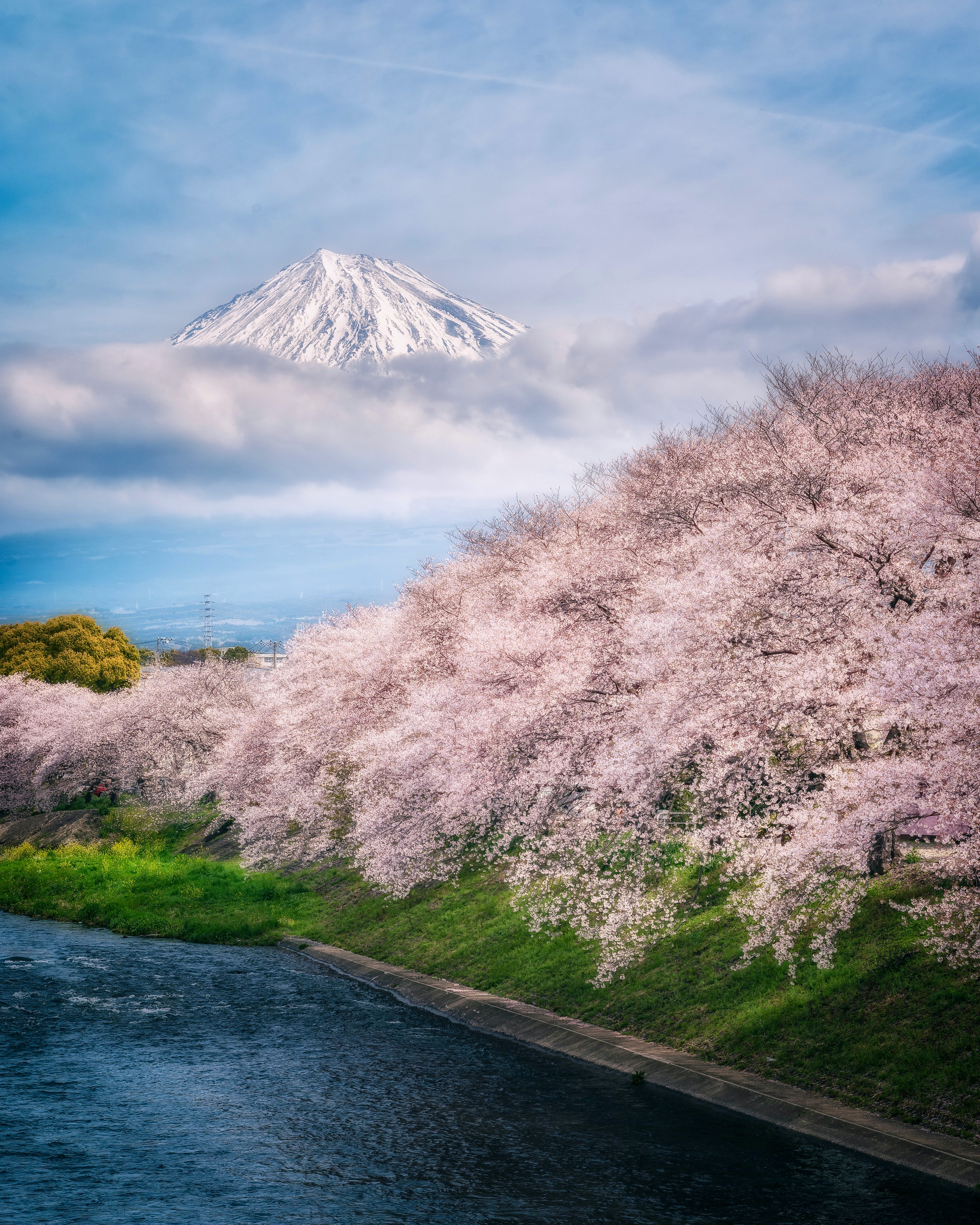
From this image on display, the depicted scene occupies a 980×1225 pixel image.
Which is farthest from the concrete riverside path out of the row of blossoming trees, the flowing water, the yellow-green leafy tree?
the yellow-green leafy tree

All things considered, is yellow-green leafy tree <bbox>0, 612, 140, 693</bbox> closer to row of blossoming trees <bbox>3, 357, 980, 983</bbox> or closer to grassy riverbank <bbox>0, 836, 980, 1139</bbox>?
grassy riverbank <bbox>0, 836, 980, 1139</bbox>

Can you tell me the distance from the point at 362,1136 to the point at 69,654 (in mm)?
72146

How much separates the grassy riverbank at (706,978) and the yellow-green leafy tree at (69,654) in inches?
1604

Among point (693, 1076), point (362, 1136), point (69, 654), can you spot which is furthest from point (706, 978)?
point (69, 654)

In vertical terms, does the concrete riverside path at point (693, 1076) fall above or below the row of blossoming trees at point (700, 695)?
below

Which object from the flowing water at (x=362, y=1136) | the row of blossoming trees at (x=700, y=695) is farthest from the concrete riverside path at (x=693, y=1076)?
the row of blossoming trees at (x=700, y=695)

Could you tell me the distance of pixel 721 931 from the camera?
78.3 feet

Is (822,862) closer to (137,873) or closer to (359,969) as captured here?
(359,969)

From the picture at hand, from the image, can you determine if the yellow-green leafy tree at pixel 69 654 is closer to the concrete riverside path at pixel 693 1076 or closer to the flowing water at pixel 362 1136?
the flowing water at pixel 362 1136

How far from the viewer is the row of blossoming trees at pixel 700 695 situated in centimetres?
1698

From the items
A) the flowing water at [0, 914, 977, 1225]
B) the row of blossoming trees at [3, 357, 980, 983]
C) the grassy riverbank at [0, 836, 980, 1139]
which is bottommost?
the flowing water at [0, 914, 977, 1225]

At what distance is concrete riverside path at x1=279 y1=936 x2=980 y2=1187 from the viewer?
15.3 meters

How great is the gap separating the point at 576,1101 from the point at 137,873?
34.7 meters

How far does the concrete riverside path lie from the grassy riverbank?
329mm
